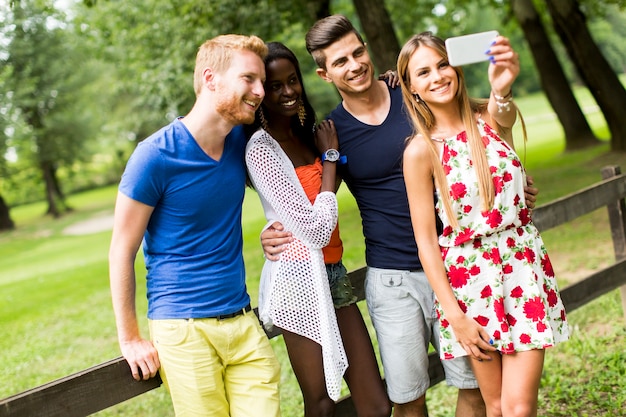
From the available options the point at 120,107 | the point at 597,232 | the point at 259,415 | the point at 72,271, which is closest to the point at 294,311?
the point at 259,415

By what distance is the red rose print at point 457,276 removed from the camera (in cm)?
293

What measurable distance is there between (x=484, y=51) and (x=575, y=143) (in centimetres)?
1538

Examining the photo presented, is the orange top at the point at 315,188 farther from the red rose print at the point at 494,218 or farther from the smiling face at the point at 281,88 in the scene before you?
the red rose print at the point at 494,218

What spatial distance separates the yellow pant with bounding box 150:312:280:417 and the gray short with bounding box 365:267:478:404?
58cm

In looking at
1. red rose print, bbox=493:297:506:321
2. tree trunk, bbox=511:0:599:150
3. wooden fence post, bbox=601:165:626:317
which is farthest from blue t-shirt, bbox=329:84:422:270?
tree trunk, bbox=511:0:599:150

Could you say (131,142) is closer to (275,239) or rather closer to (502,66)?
(275,239)

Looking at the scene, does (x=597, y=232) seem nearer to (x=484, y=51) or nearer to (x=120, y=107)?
(x=484, y=51)

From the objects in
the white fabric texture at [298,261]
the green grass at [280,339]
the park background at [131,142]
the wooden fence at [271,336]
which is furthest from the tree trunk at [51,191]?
the white fabric texture at [298,261]

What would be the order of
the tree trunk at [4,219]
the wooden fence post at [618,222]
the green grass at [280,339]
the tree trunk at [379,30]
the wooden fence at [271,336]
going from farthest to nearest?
1. the tree trunk at [4,219]
2. the tree trunk at [379,30]
3. the wooden fence post at [618,222]
4. the green grass at [280,339]
5. the wooden fence at [271,336]

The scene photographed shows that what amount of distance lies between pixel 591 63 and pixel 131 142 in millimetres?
32665

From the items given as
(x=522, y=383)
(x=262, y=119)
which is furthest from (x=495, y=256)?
(x=262, y=119)

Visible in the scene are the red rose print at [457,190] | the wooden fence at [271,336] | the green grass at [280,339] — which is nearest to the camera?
the wooden fence at [271,336]

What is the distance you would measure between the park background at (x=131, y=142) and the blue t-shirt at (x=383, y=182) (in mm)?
2090

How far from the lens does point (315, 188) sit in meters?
3.11
